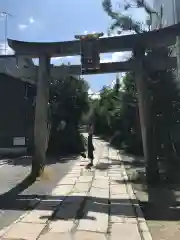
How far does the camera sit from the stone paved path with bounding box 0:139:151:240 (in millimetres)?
7188

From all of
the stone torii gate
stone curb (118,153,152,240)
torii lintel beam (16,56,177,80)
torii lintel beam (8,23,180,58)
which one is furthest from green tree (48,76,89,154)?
stone curb (118,153,152,240)

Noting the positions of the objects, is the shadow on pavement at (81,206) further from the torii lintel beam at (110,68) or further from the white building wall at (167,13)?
the white building wall at (167,13)

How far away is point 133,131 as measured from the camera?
83.6 feet

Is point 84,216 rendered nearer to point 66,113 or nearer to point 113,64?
point 113,64

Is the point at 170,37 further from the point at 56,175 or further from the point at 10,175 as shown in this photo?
the point at 10,175

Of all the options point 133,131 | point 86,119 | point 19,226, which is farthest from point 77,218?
point 86,119

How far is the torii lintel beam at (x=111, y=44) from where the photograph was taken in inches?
509

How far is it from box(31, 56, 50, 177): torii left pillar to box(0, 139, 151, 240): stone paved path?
150 centimetres

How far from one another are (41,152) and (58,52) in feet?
10.4

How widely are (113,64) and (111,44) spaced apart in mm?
853

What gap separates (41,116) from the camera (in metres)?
14.2

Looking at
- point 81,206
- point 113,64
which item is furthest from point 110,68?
point 81,206

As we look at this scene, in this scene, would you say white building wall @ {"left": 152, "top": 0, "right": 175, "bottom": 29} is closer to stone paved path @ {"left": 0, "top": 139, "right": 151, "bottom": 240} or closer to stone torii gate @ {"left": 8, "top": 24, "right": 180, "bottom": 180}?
stone torii gate @ {"left": 8, "top": 24, "right": 180, "bottom": 180}

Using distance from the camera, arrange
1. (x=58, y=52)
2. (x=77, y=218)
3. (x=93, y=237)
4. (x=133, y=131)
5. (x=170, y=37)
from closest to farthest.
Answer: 1. (x=93, y=237)
2. (x=77, y=218)
3. (x=170, y=37)
4. (x=58, y=52)
5. (x=133, y=131)
